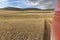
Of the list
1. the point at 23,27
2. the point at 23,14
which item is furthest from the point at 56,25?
the point at 23,14

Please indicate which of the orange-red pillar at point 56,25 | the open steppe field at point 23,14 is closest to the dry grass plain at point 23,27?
the open steppe field at point 23,14

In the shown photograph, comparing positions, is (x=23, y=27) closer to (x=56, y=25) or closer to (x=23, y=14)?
(x=23, y=14)

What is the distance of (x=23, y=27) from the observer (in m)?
1.32

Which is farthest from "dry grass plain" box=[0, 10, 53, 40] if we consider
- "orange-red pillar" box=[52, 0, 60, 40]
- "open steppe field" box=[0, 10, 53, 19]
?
"orange-red pillar" box=[52, 0, 60, 40]

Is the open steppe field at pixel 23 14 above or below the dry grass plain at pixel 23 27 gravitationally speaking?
above

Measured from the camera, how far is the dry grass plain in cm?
129

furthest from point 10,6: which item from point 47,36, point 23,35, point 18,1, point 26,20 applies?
point 47,36

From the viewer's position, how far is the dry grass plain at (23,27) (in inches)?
50.6

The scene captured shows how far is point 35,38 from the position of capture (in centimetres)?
129

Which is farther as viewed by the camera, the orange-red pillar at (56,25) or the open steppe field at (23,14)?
the open steppe field at (23,14)

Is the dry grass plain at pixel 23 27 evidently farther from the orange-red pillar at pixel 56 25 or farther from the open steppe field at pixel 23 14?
the orange-red pillar at pixel 56 25

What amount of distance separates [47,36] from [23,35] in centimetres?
23

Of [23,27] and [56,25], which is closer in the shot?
[56,25]

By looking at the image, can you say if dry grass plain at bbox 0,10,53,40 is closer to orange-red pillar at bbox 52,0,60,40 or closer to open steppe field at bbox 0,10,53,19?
open steppe field at bbox 0,10,53,19
